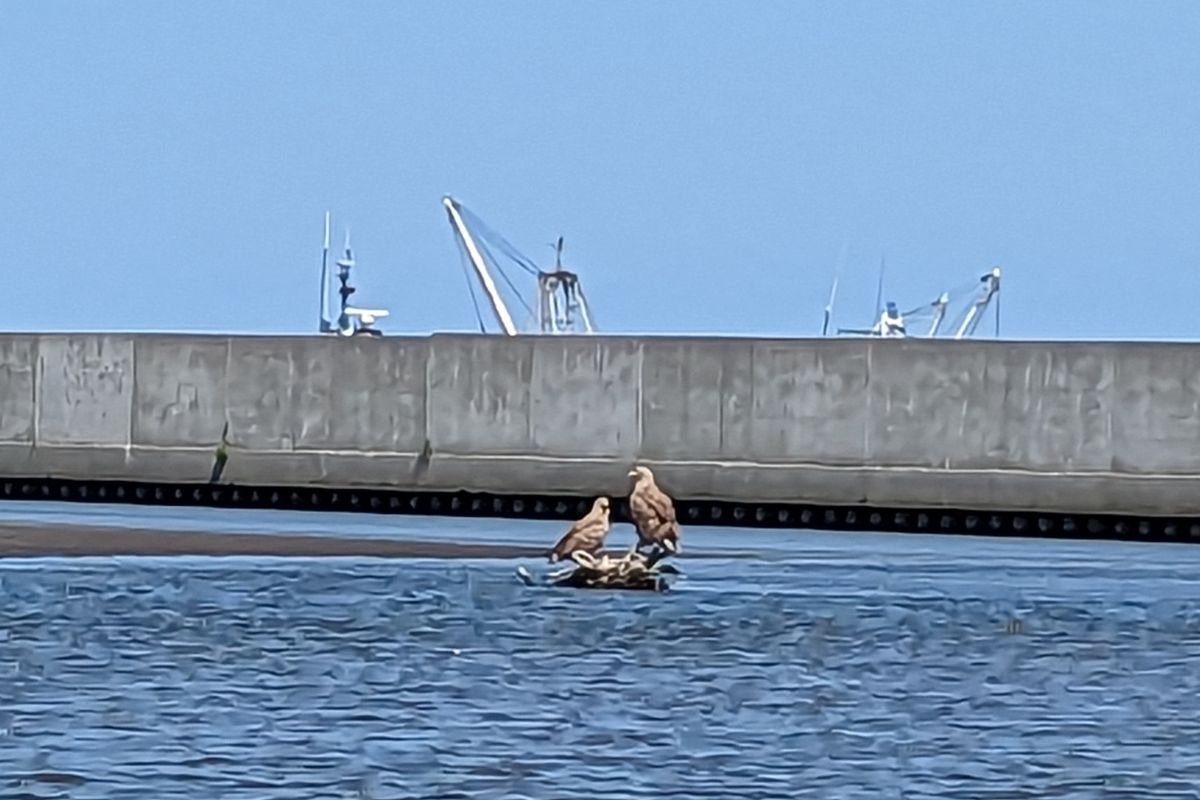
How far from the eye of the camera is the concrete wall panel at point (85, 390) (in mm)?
35344

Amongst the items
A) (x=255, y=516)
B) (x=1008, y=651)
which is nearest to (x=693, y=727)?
(x=1008, y=651)

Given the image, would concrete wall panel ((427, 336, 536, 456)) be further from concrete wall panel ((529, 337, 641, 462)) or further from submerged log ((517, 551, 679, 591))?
submerged log ((517, 551, 679, 591))

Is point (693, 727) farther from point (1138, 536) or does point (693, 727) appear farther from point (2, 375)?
point (2, 375)

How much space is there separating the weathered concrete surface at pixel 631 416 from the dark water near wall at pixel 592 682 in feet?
15.8

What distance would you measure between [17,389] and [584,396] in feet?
22.2

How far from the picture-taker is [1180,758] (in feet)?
48.4

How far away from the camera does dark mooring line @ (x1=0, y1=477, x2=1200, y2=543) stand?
30.3 meters

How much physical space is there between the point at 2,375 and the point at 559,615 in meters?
16.3

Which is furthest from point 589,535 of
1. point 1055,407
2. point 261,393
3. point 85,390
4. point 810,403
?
point 85,390

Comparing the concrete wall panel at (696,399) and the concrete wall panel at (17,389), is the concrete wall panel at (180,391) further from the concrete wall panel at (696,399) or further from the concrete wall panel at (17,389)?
the concrete wall panel at (696,399)

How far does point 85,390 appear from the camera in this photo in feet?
117

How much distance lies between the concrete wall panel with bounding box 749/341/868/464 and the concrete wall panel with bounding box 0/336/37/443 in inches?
332

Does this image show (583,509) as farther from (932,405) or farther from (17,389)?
(17,389)

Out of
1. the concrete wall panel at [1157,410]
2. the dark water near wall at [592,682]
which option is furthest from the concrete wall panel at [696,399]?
the dark water near wall at [592,682]
